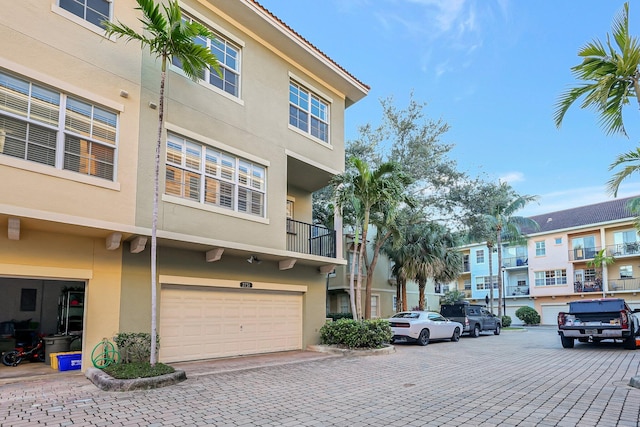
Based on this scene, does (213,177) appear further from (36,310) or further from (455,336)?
(455,336)

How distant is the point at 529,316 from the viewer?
136 ft

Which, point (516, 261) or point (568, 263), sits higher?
point (516, 261)

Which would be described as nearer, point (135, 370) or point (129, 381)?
point (129, 381)

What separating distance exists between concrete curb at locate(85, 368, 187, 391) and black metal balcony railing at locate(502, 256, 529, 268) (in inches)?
1750

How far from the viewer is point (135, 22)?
11.0 meters

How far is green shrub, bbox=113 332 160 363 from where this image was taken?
969 cm

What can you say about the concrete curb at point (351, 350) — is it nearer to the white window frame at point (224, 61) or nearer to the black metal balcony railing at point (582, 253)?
the white window frame at point (224, 61)

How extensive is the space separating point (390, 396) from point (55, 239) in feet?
24.9

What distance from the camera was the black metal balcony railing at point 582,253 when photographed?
40.4 metres

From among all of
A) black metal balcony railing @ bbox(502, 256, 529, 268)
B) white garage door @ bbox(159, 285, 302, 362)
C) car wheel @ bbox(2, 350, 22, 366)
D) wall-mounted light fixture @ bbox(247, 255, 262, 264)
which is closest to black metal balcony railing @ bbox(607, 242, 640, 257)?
black metal balcony railing @ bbox(502, 256, 529, 268)

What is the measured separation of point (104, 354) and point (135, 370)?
4.78ft

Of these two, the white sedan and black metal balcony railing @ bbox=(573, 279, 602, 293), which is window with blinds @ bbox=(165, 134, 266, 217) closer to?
the white sedan

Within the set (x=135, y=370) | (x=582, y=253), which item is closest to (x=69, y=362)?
(x=135, y=370)

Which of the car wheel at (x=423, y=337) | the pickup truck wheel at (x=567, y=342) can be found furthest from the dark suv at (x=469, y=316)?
the pickup truck wheel at (x=567, y=342)
